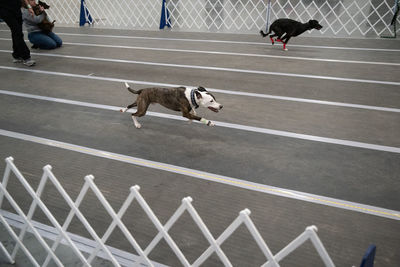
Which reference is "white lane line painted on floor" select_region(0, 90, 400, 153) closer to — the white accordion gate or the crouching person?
the crouching person

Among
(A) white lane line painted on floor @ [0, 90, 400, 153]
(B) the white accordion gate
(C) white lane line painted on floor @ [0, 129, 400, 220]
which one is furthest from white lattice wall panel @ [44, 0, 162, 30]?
(C) white lane line painted on floor @ [0, 129, 400, 220]

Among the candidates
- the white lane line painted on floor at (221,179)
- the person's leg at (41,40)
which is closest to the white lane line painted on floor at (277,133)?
the white lane line painted on floor at (221,179)

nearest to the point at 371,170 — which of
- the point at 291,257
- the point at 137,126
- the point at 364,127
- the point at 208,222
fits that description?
the point at 364,127

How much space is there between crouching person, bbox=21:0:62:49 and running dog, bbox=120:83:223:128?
504cm

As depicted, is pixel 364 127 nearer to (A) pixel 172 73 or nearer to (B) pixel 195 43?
(A) pixel 172 73

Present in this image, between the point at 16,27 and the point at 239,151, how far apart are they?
17.4 feet

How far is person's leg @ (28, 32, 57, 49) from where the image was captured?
751cm

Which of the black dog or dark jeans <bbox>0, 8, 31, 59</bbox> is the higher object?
the black dog

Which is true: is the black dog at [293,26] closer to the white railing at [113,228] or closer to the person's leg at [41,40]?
the person's leg at [41,40]

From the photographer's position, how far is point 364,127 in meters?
3.69

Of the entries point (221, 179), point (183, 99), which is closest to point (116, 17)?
point (183, 99)

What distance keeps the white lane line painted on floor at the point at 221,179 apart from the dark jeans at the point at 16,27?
3191 mm

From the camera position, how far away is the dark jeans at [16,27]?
5.82 m

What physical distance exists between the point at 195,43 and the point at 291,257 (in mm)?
6743
